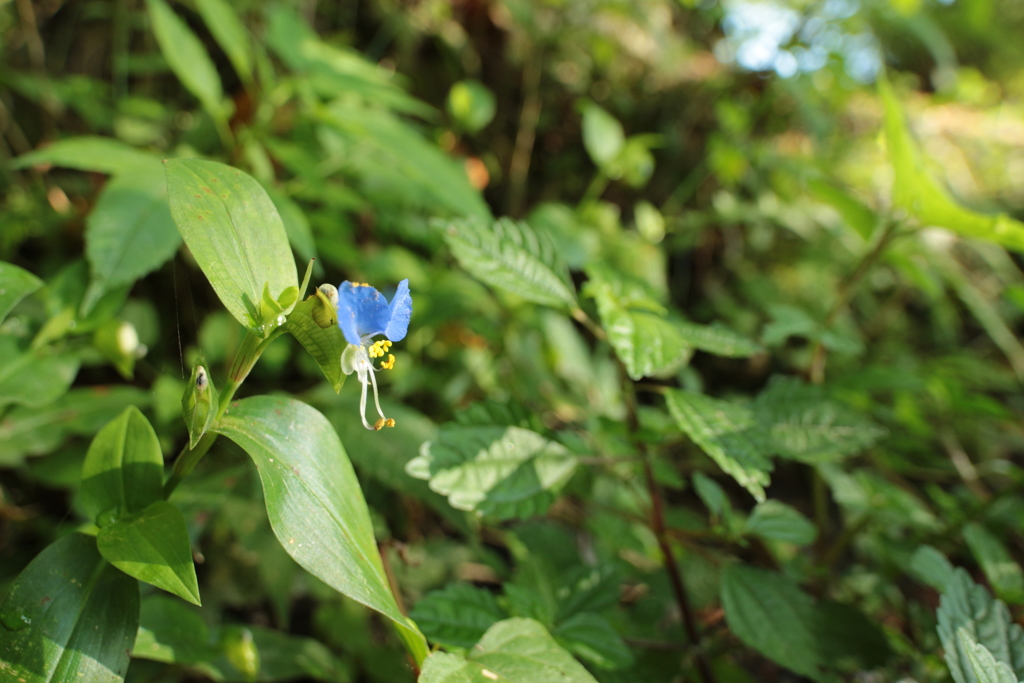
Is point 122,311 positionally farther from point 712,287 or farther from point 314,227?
point 712,287

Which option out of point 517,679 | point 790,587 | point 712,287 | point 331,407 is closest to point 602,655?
point 517,679

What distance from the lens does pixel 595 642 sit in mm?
1022

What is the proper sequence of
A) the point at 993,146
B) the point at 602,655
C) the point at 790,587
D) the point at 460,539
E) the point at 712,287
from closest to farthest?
the point at 602,655, the point at 790,587, the point at 460,539, the point at 712,287, the point at 993,146

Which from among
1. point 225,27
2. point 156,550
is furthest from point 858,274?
point 225,27

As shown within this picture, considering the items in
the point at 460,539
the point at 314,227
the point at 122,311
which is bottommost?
the point at 460,539

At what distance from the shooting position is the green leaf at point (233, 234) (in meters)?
0.73

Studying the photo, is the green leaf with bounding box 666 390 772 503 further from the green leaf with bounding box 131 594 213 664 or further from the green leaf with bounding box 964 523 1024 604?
the green leaf with bounding box 131 594 213 664

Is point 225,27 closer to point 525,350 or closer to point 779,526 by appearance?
point 525,350

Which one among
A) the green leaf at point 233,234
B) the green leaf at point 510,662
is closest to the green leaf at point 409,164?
the green leaf at point 233,234

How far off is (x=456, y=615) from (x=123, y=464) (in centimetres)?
56

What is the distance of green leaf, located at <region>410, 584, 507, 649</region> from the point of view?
0.96 meters

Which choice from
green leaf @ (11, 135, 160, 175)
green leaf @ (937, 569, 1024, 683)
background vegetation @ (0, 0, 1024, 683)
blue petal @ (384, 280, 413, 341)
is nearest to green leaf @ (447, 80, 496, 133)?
background vegetation @ (0, 0, 1024, 683)

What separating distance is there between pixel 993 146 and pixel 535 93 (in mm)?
2923

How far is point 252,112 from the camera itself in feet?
7.18
